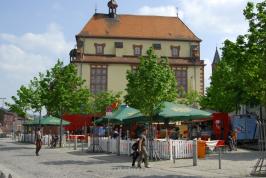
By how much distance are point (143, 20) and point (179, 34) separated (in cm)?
813

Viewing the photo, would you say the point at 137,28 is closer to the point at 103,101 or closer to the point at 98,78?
the point at 98,78

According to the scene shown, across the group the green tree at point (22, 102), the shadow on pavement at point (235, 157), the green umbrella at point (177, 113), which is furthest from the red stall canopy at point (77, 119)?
the green umbrella at point (177, 113)

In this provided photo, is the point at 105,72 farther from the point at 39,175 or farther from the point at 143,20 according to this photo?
the point at 39,175

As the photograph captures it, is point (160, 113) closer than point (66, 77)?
Yes

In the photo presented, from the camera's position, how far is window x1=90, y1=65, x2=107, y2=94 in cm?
8750

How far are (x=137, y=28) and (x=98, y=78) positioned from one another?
14.0 meters

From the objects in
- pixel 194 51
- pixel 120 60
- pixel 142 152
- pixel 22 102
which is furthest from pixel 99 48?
pixel 142 152

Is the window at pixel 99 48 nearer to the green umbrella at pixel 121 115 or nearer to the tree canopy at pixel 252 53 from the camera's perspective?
the green umbrella at pixel 121 115

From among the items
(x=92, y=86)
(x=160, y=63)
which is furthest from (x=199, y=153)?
(x=92, y=86)

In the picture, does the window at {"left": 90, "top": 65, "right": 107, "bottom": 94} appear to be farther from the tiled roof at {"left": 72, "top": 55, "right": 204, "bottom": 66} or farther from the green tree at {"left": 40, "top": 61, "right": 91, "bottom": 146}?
the green tree at {"left": 40, "top": 61, "right": 91, "bottom": 146}

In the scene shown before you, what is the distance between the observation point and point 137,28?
94.7 m

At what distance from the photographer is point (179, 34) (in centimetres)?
9406

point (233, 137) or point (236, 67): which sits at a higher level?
point (236, 67)

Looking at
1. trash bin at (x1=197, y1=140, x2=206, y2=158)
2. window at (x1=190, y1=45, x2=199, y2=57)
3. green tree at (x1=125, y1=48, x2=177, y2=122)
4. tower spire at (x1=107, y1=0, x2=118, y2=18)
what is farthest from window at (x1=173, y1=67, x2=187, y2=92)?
trash bin at (x1=197, y1=140, x2=206, y2=158)
